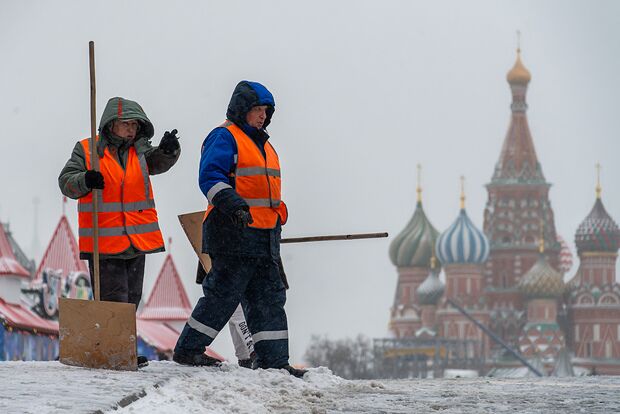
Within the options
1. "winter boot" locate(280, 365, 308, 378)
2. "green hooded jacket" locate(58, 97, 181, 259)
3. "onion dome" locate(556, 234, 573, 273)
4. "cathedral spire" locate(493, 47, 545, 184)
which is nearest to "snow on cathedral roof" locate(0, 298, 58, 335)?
"green hooded jacket" locate(58, 97, 181, 259)

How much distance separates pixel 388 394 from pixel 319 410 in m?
0.87

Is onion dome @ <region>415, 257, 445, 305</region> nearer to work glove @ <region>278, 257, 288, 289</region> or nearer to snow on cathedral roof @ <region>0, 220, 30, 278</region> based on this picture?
snow on cathedral roof @ <region>0, 220, 30, 278</region>

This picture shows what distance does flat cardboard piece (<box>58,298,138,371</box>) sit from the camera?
22.1ft

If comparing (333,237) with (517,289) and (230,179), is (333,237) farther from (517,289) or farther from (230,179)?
(517,289)

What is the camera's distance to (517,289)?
367 feet

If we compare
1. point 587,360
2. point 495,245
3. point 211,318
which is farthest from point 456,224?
point 211,318

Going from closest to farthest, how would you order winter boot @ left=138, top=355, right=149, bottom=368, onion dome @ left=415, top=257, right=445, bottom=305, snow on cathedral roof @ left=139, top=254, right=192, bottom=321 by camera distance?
winter boot @ left=138, top=355, right=149, bottom=368 → snow on cathedral roof @ left=139, top=254, right=192, bottom=321 → onion dome @ left=415, top=257, right=445, bottom=305

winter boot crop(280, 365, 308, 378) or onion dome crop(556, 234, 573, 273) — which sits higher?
onion dome crop(556, 234, 573, 273)

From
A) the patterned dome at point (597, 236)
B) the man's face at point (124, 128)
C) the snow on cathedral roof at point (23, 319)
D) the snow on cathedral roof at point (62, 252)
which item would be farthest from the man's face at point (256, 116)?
the patterned dome at point (597, 236)

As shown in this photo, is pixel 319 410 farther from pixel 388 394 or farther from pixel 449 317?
pixel 449 317

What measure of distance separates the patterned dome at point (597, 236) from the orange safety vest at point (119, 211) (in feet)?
344

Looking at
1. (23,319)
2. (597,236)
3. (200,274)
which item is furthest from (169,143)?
(597,236)

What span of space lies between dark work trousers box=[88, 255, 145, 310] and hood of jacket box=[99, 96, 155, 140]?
51cm

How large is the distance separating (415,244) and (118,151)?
111m
